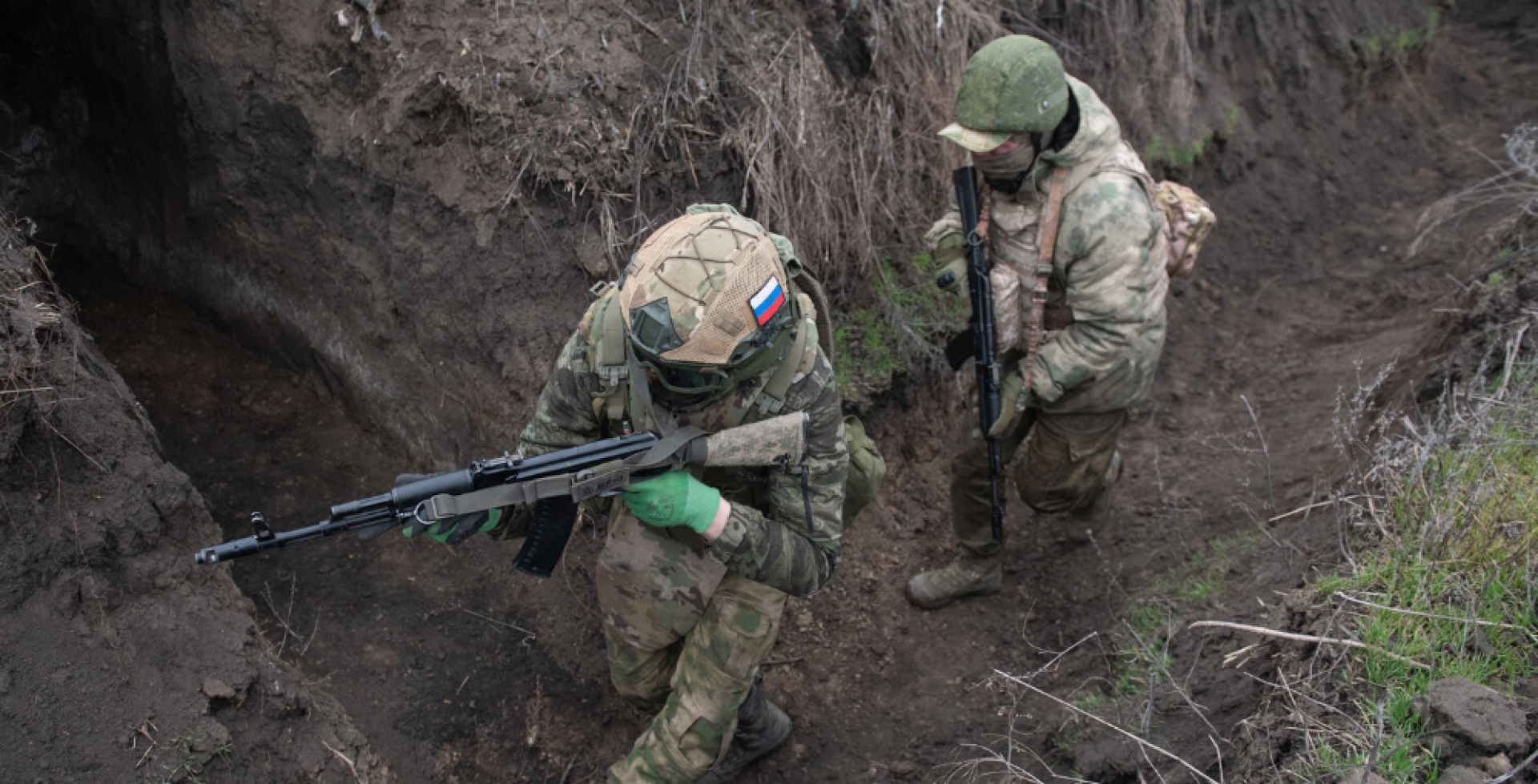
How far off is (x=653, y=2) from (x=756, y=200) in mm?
1061

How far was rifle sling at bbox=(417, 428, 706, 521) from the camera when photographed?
7.86ft

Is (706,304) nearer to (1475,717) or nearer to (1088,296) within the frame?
(1088,296)

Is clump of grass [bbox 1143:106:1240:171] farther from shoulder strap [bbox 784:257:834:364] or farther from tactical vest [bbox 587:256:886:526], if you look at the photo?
tactical vest [bbox 587:256:886:526]

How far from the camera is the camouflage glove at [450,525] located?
2383 millimetres

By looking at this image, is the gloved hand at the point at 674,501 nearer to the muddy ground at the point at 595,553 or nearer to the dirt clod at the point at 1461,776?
the muddy ground at the point at 595,553

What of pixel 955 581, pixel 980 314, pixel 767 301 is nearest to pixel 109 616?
pixel 767 301

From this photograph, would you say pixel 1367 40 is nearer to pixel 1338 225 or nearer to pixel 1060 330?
pixel 1338 225

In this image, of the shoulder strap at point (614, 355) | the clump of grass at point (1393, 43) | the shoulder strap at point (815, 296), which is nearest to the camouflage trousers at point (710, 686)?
the shoulder strap at point (614, 355)

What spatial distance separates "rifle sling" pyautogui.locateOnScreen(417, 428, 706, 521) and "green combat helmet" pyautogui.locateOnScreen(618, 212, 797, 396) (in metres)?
0.16

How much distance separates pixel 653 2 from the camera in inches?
173

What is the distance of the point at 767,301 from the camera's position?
97.1 inches

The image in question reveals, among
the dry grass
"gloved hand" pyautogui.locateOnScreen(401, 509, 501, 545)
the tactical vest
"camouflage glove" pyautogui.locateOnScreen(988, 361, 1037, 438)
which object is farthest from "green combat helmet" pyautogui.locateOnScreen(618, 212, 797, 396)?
the dry grass

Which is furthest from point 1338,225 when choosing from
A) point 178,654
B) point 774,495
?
point 178,654

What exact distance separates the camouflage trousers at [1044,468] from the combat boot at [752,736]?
1341mm
